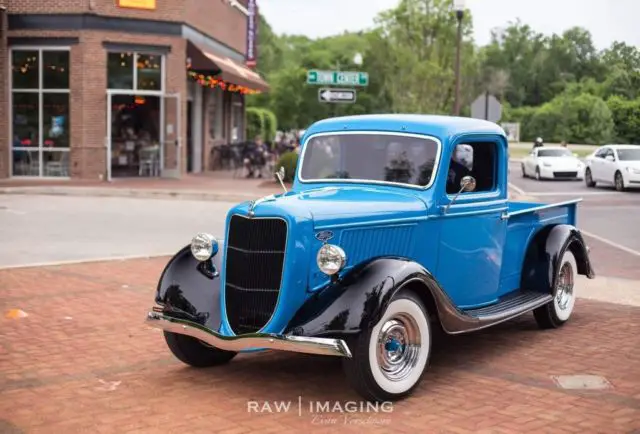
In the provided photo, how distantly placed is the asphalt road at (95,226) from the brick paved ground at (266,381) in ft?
12.0

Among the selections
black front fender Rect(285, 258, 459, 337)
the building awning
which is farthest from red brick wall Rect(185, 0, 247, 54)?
black front fender Rect(285, 258, 459, 337)

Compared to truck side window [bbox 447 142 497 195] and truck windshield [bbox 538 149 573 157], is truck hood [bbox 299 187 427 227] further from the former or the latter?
truck windshield [bbox 538 149 573 157]

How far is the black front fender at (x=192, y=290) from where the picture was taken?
5.86 m

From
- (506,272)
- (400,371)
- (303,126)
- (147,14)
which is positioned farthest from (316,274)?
(303,126)

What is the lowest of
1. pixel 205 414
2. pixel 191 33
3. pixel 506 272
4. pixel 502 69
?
pixel 205 414

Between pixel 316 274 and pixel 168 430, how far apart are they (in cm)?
138

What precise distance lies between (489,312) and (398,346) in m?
1.36

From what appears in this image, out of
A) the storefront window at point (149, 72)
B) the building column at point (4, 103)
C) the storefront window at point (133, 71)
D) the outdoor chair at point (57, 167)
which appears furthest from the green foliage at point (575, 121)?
the building column at point (4, 103)

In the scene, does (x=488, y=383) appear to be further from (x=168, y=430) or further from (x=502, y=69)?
(x=502, y=69)

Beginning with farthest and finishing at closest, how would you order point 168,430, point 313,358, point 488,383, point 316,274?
point 313,358
point 488,383
point 316,274
point 168,430

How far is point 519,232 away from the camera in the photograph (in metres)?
7.57

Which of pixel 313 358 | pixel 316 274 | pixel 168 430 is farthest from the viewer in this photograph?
pixel 313 358

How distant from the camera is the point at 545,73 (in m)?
105

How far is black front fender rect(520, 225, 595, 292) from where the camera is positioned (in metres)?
7.64
